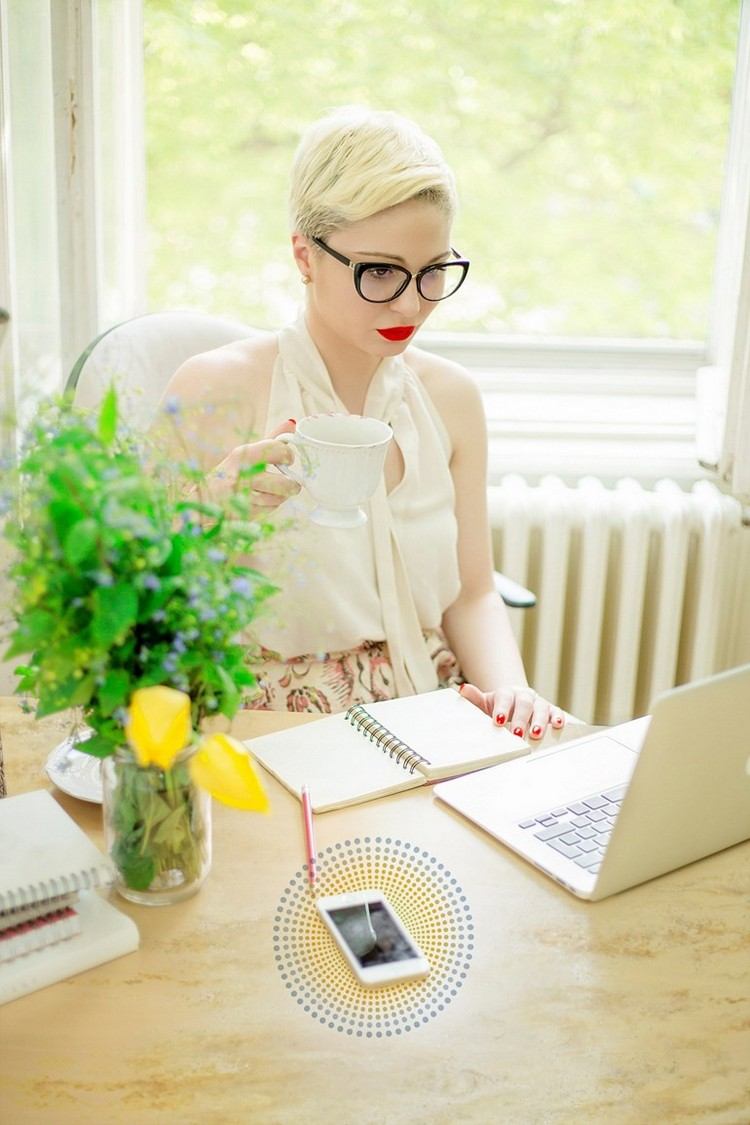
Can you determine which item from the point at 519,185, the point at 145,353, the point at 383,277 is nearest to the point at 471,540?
the point at 383,277

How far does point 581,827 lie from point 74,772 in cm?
53

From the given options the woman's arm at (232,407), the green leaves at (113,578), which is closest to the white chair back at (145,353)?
the woman's arm at (232,407)

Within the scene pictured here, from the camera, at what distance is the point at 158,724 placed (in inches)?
31.0

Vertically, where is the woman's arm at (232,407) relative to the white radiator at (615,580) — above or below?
above

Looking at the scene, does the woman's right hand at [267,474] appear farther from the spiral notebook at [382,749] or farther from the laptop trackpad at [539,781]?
the laptop trackpad at [539,781]

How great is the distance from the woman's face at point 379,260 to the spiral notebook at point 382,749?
557 millimetres

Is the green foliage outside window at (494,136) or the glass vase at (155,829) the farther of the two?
the green foliage outside window at (494,136)

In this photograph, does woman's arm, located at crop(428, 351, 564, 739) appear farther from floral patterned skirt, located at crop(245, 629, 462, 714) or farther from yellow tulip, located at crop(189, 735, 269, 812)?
yellow tulip, located at crop(189, 735, 269, 812)

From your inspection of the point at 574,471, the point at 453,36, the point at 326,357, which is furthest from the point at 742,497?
the point at 453,36

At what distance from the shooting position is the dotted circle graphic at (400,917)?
875 mm

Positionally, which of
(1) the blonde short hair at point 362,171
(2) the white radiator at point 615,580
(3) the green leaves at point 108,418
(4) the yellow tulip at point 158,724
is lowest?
(2) the white radiator at point 615,580

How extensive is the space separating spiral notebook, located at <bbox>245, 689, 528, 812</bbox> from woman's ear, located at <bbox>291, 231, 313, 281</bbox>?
68cm

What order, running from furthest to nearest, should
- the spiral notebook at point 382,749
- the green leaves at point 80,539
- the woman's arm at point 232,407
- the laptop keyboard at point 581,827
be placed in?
the woman's arm at point 232,407, the spiral notebook at point 382,749, the laptop keyboard at point 581,827, the green leaves at point 80,539

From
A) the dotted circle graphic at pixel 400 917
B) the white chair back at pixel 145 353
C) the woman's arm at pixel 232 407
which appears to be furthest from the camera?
the white chair back at pixel 145 353
